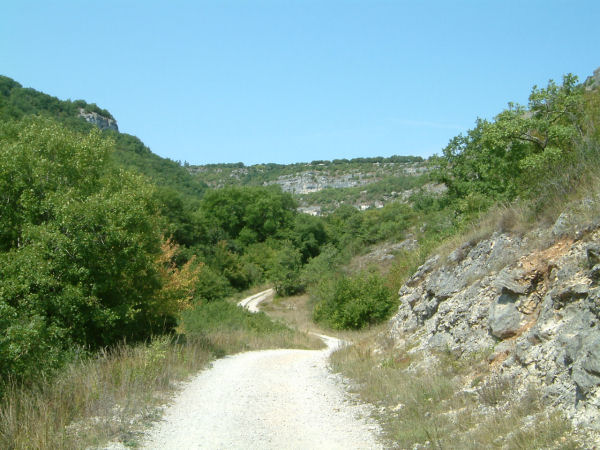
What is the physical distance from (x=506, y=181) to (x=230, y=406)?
15368 mm

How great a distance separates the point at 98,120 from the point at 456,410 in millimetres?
96345

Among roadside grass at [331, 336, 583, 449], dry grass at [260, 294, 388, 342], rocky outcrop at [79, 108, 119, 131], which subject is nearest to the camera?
roadside grass at [331, 336, 583, 449]

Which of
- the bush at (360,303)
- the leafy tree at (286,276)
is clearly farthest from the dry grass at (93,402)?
the leafy tree at (286,276)

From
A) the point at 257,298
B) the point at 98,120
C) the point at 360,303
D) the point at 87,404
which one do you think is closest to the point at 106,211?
the point at 87,404

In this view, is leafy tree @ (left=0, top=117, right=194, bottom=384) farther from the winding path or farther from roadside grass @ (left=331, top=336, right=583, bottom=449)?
roadside grass @ (left=331, top=336, right=583, bottom=449)

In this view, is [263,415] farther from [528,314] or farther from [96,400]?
[528,314]

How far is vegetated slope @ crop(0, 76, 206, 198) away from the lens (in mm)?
60812

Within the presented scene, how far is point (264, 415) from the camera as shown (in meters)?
8.52

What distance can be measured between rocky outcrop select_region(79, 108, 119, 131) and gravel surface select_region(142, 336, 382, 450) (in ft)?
269

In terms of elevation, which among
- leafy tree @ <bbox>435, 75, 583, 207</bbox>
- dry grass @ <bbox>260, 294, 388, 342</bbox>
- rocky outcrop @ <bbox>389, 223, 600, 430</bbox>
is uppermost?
leafy tree @ <bbox>435, 75, 583, 207</bbox>

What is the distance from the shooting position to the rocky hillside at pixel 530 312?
5633mm

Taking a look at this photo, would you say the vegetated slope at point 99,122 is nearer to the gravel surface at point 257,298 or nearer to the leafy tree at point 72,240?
the gravel surface at point 257,298

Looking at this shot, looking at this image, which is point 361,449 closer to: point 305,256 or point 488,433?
point 488,433

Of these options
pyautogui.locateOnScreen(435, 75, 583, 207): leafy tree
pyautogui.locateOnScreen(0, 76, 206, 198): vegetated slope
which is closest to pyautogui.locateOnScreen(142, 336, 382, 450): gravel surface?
pyautogui.locateOnScreen(435, 75, 583, 207): leafy tree
